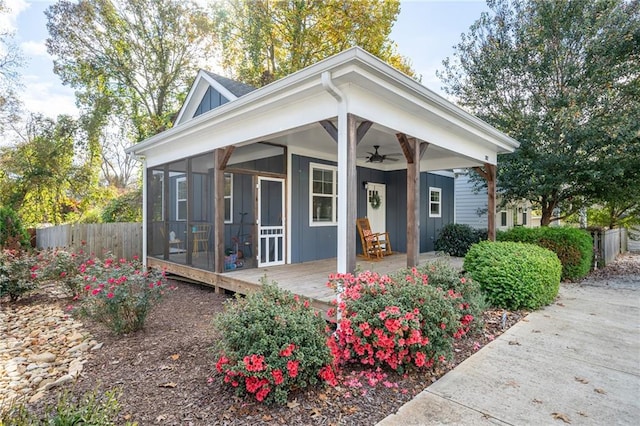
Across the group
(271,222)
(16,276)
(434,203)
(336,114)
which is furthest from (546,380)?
(434,203)

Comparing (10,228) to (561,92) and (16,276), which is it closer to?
(16,276)

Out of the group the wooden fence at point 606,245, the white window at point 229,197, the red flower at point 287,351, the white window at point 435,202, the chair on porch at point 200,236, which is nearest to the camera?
the red flower at point 287,351

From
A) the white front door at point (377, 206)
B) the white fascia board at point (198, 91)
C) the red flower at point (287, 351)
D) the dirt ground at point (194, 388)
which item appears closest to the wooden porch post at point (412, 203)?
the dirt ground at point (194, 388)

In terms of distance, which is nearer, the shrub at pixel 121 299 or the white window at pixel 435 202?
the shrub at pixel 121 299

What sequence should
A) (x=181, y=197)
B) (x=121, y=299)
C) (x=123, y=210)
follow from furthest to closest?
(x=123, y=210)
(x=181, y=197)
(x=121, y=299)

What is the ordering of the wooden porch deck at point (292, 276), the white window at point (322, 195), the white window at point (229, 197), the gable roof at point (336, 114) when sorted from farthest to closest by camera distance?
the white window at point (229, 197)
the white window at point (322, 195)
the wooden porch deck at point (292, 276)
the gable roof at point (336, 114)

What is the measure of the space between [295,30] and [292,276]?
1424 centimetres

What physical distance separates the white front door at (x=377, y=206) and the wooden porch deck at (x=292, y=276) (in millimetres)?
1953

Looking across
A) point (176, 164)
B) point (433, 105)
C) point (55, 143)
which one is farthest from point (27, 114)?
point (433, 105)

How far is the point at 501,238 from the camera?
8.11m

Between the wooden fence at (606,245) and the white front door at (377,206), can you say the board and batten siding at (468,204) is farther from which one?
the white front door at (377,206)

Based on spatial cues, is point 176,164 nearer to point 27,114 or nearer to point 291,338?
point 291,338

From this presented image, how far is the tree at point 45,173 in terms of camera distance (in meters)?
13.1

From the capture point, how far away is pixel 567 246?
710cm
